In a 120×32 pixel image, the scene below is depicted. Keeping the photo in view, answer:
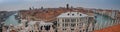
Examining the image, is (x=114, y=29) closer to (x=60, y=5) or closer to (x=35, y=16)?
(x=60, y=5)

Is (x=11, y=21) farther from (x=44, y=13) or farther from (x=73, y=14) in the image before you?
(x=73, y=14)

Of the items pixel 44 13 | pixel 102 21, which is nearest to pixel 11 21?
pixel 44 13

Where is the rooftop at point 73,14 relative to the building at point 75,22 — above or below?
above

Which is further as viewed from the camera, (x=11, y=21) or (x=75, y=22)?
(x=11, y=21)

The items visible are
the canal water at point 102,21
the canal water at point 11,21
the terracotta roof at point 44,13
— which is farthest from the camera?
the canal water at point 11,21

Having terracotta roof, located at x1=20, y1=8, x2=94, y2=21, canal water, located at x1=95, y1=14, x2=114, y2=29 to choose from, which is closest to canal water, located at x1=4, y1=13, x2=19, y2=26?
terracotta roof, located at x1=20, y1=8, x2=94, y2=21

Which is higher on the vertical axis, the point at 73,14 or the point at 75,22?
the point at 73,14

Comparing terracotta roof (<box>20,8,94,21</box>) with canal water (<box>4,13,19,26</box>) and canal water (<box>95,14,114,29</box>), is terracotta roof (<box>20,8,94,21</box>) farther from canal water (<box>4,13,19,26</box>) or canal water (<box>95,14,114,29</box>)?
canal water (<box>95,14,114,29</box>)

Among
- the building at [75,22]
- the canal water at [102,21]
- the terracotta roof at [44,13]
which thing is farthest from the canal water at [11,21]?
the canal water at [102,21]

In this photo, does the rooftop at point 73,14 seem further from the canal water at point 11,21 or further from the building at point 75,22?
the canal water at point 11,21
